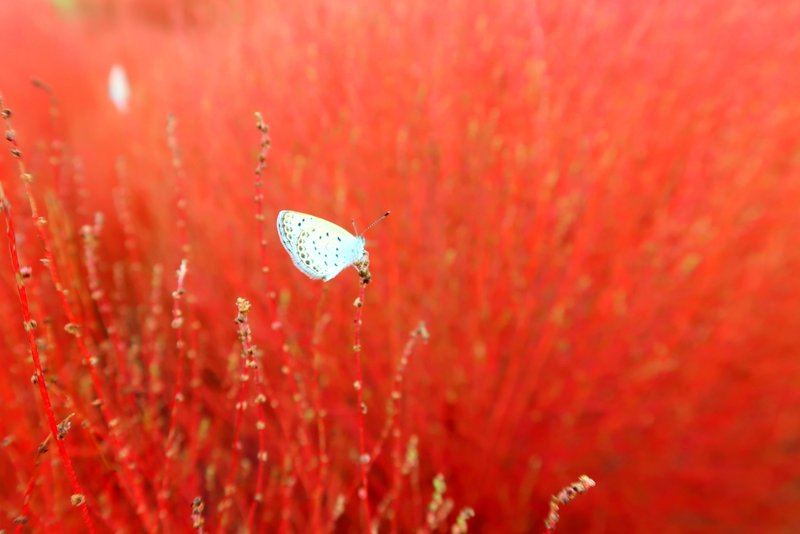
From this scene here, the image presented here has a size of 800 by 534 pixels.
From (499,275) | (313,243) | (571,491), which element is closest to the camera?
(571,491)

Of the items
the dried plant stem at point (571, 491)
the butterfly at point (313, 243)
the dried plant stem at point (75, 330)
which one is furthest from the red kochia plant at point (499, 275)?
the dried plant stem at point (571, 491)

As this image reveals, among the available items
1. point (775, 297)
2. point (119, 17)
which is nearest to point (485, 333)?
point (775, 297)

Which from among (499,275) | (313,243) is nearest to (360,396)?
(313,243)

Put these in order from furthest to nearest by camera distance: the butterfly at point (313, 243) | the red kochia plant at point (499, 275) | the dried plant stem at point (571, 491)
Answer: the red kochia plant at point (499, 275), the butterfly at point (313, 243), the dried plant stem at point (571, 491)

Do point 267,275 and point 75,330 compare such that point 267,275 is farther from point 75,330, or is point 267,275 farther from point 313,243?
point 75,330

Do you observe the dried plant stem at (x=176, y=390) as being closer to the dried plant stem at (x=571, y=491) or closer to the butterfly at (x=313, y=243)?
the butterfly at (x=313, y=243)

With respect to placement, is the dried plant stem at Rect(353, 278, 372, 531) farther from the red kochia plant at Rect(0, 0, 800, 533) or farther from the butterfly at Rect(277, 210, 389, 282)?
the red kochia plant at Rect(0, 0, 800, 533)
